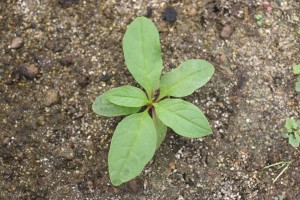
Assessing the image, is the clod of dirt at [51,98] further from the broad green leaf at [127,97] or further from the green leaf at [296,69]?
the green leaf at [296,69]

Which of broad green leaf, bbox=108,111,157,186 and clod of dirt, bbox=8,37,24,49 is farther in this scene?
clod of dirt, bbox=8,37,24,49

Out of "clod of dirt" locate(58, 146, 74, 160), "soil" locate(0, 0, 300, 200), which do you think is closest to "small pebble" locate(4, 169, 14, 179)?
"soil" locate(0, 0, 300, 200)

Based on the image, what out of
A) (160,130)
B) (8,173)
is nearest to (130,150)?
(160,130)

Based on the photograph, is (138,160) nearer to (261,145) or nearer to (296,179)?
(261,145)

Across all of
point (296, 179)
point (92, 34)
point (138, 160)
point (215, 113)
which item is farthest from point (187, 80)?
point (296, 179)

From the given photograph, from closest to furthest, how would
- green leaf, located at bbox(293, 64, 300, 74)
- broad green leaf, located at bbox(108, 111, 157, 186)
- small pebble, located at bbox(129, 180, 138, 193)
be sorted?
1. broad green leaf, located at bbox(108, 111, 157, 186)
2. small pebble, located at bbox(129, 180, 138, 193)
3. green leaf, located at bbox(293, 64, 300, 74)

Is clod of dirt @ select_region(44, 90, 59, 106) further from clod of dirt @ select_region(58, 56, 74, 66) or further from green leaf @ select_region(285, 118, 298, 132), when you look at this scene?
green leaf @ select_region(285, 118, 298, 132)
